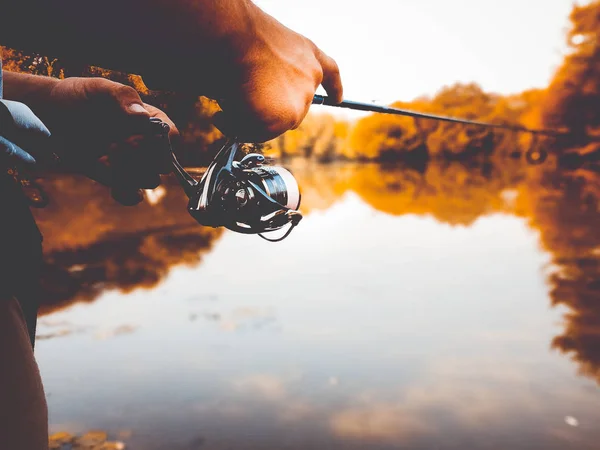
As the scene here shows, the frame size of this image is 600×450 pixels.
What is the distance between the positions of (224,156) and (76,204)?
105 feet

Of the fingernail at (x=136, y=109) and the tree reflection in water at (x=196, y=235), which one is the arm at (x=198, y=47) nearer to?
the fingernail at (x=136, y=109)

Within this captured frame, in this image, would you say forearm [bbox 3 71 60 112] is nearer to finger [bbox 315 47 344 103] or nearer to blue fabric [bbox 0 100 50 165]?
blue fabric [bbox 0 100 50 165]

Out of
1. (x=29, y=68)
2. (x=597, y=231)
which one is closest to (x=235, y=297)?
(x=29, y=68)

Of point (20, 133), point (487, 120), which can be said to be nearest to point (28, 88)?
point (20, 133)

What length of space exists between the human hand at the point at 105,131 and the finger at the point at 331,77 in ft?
1.65

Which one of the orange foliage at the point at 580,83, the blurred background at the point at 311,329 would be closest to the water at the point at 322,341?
the blurred background at the point at 311,329

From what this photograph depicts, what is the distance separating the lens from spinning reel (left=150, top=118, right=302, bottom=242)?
1647 mm

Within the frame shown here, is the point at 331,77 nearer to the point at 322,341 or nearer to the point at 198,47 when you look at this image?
the point at 198,47

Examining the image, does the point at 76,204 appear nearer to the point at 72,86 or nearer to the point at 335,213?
the point at 335,213

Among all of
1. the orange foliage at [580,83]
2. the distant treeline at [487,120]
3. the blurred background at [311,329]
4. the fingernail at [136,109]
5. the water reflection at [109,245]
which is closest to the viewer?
the fingernail at [136,109]

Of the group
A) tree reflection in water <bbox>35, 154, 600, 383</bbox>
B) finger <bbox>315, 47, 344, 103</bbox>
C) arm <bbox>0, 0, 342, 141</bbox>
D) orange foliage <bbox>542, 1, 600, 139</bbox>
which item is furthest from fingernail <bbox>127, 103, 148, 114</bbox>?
orange foliage <bbox>542, 1, 600, 139</bbox>

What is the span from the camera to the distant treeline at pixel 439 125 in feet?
5.97

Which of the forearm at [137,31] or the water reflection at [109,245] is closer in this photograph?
the forearm at [137,31]

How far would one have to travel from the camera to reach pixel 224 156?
5.34 ft
